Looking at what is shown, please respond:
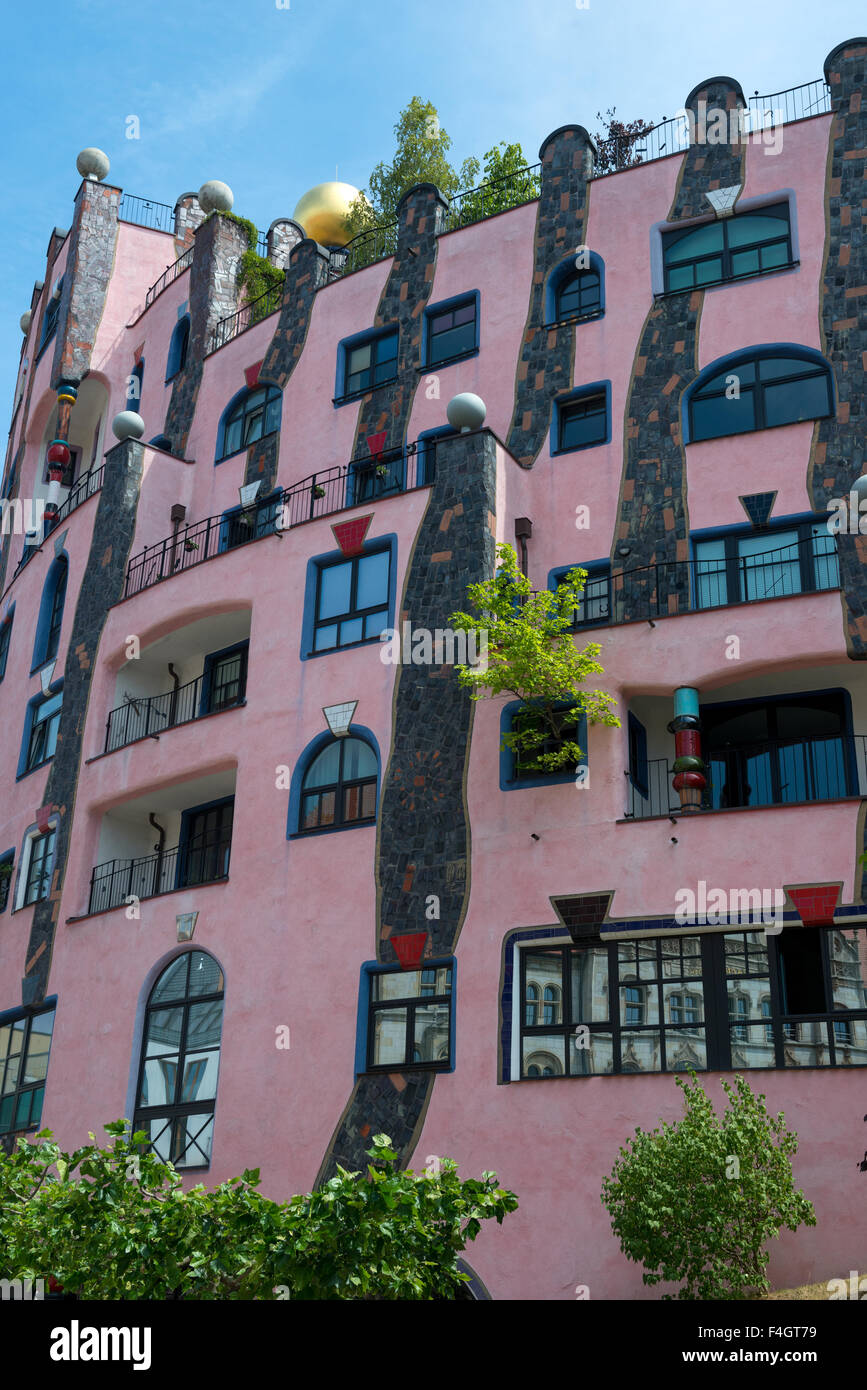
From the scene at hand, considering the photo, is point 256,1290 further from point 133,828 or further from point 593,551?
point 133,828

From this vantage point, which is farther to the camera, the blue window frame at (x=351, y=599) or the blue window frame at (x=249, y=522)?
the blue window frame at (x=249, y=522)

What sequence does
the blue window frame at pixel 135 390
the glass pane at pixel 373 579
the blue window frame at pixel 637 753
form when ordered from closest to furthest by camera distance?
1. the blue window frame at pixel 637 753
2. the glass pane at pixel 373 579
3. the blue window frame at pixel 135 390

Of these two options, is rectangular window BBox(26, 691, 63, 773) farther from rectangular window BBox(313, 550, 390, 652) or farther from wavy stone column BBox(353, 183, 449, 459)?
wavy stone column BBox(353, 183, 449, 459)

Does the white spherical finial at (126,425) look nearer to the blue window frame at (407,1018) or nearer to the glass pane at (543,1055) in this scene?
the blue window frame at (407,1018)

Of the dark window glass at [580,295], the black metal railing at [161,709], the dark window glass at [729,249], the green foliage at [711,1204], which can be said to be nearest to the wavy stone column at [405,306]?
the dark window glass at [580,295]

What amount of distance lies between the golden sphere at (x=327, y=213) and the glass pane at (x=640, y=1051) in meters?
23.5

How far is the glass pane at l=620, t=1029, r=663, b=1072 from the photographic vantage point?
1834cm

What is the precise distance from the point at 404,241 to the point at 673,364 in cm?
688

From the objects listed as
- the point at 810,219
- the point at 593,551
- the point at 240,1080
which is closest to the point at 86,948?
the point at 240,1080

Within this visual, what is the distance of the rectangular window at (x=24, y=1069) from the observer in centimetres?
2523

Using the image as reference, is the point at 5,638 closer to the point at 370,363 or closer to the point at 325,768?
the point at 370,363

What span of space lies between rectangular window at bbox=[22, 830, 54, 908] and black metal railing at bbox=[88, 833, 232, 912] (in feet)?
4.52

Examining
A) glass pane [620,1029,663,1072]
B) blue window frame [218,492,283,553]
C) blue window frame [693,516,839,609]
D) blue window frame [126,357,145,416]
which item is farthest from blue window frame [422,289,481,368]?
glass pane [620,1029,663,1072]

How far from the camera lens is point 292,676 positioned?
23.5 meters
